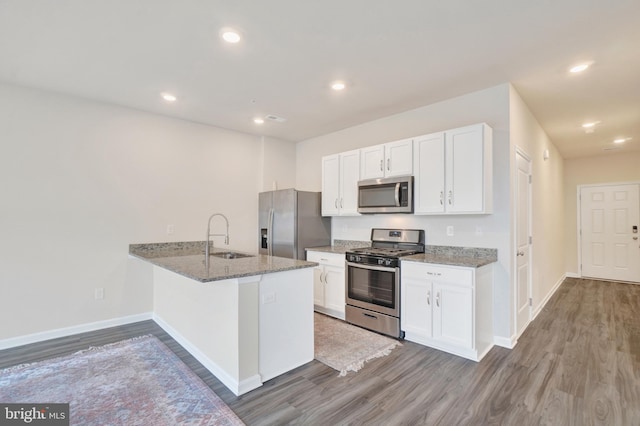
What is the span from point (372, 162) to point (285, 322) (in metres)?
2.32

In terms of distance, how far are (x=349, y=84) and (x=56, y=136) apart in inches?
131

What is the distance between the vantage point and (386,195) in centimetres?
381

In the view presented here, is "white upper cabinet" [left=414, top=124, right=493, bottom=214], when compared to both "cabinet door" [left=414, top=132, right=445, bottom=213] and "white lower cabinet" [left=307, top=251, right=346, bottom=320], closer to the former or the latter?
"cabinet door" [left=414, top=132, right=445, bottom=213]

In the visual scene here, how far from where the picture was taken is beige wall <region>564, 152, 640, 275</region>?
6.34 meters

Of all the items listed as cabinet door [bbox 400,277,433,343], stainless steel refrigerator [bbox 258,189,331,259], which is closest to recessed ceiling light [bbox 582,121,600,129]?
cabinet door [bbox 400,277,433,343]

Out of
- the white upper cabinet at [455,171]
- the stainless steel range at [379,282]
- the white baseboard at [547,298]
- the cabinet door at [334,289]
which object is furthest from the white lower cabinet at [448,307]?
the white baseboard at [547,298]

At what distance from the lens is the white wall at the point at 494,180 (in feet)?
10.6

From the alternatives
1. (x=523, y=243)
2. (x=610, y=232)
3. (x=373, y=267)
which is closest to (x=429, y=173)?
(x=373, y=267)

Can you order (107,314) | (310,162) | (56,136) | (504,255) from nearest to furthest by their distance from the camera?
(504,255)
(56,136)
(107,314)
(310,162)

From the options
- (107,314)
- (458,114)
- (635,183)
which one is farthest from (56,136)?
(635,183)

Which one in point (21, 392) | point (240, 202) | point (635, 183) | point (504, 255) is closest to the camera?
point (21, 392)

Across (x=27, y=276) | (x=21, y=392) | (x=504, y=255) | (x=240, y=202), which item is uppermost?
(x=240, y=202)

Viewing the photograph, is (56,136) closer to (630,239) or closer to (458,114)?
(458,114)

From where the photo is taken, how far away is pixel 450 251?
359cm
